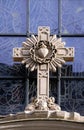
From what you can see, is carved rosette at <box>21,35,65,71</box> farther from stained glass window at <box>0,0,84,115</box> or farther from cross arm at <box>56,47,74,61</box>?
stained glass window at <box>0,0,84,115</box>

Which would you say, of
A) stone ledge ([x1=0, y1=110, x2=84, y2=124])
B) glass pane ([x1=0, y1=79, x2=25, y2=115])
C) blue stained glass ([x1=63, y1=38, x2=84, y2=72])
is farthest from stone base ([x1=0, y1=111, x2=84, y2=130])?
blue stained glass ([x1=63, y1=38, x2=84, y2=72])

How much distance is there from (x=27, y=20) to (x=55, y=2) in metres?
0.51

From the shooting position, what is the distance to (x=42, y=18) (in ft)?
50.9

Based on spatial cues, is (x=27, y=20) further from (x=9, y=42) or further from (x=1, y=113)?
(x=1, y=113)

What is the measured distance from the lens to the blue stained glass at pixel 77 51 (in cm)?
1507

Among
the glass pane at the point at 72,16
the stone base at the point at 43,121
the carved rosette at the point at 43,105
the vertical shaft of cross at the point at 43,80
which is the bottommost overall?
the stone base at the point at 43,121

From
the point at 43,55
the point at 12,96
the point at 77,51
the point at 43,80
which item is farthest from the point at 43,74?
the point at 77,51

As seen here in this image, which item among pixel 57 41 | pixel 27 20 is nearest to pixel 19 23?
pixel 27 20

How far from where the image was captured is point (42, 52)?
47.1ft

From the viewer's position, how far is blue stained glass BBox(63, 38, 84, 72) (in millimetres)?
15070

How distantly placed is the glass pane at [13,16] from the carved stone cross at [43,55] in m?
0.79

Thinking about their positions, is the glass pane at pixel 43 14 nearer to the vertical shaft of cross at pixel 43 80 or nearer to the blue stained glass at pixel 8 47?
the blue stained glass at pixel 8 47

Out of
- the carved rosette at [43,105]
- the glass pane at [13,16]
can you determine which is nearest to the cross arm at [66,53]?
the carved rosette at [43,105]

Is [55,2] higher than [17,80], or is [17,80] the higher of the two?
[55,2]
